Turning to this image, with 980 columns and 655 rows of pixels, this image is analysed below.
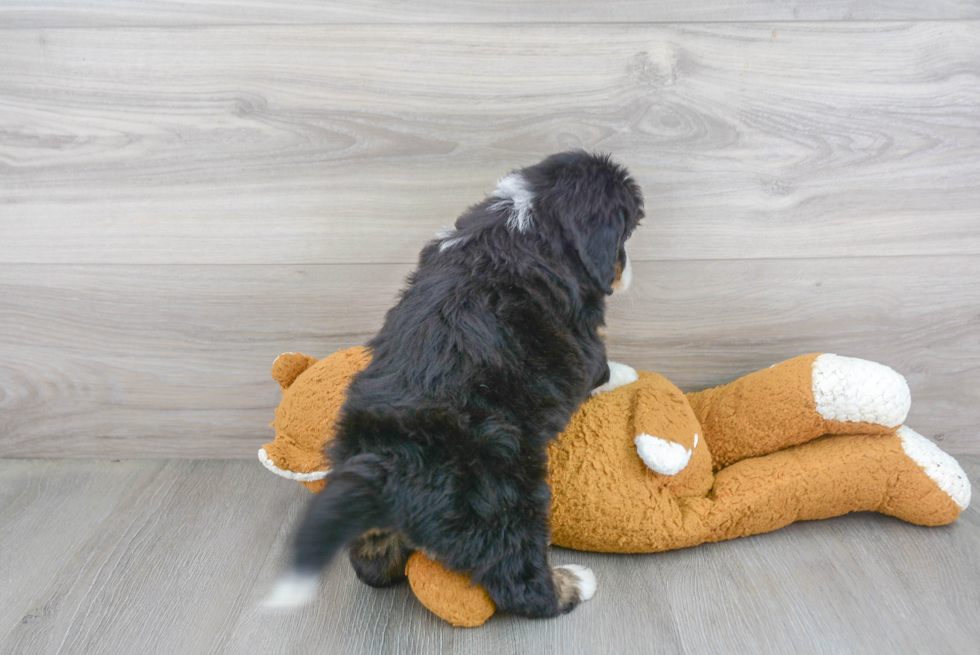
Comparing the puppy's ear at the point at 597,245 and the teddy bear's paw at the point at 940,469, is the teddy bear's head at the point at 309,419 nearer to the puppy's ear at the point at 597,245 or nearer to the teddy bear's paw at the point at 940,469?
the puppy's ear at the point at 597,245

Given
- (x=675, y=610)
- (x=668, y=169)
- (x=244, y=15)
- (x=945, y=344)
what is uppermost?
(x=244, y=15)

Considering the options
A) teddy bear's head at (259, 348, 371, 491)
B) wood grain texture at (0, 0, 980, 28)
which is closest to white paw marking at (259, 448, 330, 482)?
teddy bear's head at (259, 348, 371, 491)

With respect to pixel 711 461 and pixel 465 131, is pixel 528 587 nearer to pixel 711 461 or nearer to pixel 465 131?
pixel 711 461

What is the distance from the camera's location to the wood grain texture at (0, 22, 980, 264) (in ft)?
4.97

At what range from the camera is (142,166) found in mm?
1612

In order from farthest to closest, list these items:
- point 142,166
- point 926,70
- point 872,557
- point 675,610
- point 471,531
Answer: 1. point 142,166
2. point 926,70
3. point 872,557
4. point 675,610
5. point 471,531

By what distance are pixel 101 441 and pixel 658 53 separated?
1830 mm

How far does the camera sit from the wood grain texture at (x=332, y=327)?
1.63 m

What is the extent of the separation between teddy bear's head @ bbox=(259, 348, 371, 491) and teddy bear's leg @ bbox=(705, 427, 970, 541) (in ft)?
2.73

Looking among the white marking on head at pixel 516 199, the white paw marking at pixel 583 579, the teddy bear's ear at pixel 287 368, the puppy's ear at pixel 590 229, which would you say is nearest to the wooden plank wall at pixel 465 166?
the teddy bear's ear at pixel 287 368

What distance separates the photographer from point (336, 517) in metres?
0.99

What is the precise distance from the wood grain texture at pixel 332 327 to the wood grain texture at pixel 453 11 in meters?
0.58

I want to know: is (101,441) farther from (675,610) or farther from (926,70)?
(926,70)

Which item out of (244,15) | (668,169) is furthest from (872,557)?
(244,15)
